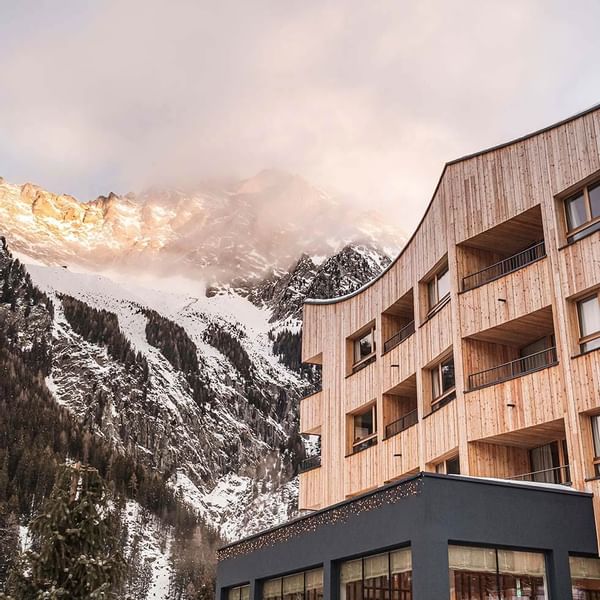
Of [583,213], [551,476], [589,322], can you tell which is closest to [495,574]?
[551,476]

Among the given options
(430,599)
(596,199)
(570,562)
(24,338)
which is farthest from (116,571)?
(24,338)

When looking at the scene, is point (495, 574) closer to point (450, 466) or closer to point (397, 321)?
point (450, 466)

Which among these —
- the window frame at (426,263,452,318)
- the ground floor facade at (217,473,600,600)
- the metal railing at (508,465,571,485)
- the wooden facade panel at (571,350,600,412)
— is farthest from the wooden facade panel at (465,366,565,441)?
the window frame at (426,263,452,318)

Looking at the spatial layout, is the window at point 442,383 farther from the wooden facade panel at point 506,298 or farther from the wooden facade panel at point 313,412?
the wooden facade panel at point 313,412

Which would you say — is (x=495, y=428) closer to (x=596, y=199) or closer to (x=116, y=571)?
(x=596, y=199)

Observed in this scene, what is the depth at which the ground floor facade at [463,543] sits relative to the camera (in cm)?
1494

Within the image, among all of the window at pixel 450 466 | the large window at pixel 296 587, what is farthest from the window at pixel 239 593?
the window at pixel 450 466

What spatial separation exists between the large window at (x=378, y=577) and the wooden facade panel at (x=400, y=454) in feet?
20.9

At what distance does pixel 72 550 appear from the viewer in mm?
21141

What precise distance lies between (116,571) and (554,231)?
14010mm

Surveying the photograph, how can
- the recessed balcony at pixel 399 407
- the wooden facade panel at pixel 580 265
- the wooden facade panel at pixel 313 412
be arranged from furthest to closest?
the wooden facade panel at pixel 313 412 < the recessed balcony at pixel 399 407 < the wooden facade panel at pixel 580 265

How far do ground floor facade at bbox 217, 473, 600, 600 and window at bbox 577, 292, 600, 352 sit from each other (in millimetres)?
3319

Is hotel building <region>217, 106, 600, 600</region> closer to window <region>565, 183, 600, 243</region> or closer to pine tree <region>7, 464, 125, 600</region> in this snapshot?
window <region>565, 183, 600, 243</region>

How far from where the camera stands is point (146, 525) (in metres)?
138
